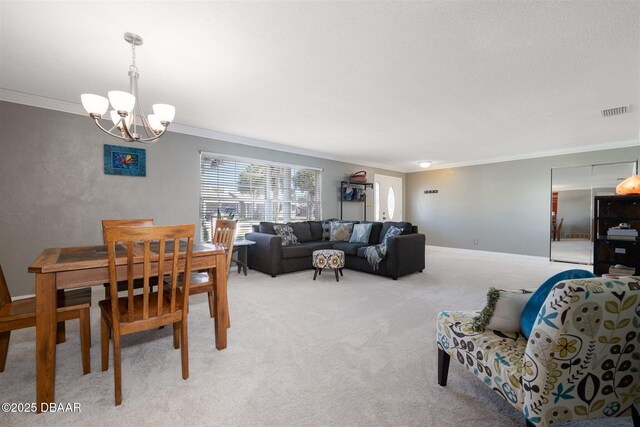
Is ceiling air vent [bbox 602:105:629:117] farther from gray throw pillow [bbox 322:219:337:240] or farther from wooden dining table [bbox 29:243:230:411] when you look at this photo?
wooden dining table [bbox 29:243:230:411]

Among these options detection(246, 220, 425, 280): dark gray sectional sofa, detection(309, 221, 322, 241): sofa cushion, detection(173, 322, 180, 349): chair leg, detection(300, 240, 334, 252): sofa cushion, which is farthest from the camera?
detection(309, 221, 322, 241): sofa cushion

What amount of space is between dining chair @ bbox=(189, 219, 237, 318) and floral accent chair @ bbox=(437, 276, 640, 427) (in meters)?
1.95

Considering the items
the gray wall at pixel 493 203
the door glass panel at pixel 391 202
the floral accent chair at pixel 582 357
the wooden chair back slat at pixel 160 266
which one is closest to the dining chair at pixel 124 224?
the wooden chair back slat at pixel 160 266

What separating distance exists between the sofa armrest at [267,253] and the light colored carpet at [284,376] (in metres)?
1.24

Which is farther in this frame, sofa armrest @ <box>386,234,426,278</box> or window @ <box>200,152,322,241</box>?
window @ <box>200,152,322,241</box>

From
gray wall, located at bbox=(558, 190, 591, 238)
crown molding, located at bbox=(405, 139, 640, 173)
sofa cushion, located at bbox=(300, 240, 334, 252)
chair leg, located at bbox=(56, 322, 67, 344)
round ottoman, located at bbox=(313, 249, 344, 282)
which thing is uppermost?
crown molding, located at bbox=(405, 139, 640, 173)

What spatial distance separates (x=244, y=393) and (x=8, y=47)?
125 inches

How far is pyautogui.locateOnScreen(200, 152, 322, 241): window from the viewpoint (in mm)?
4570

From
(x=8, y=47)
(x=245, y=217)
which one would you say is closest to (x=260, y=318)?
(x=245, y=217)

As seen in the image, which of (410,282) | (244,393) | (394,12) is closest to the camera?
(244,393)

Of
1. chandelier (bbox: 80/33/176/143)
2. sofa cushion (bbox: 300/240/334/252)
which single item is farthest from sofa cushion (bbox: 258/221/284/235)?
chandelier (bbox: 80/33/176/143)

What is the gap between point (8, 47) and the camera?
2.17m

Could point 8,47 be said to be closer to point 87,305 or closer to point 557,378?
point 87,305

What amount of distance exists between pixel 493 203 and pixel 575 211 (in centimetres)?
151
